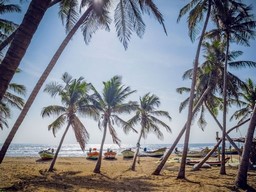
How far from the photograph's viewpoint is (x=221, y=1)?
1446cm

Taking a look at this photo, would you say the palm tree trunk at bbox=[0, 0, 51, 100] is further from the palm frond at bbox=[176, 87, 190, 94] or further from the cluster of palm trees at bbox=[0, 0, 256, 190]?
the palm frond at bbox=[176, 87, 190, 94]

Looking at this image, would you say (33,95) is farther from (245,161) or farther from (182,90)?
(182,90)

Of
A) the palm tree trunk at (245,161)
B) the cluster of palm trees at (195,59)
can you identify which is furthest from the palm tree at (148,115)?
the palm tree trunk at (245,161)

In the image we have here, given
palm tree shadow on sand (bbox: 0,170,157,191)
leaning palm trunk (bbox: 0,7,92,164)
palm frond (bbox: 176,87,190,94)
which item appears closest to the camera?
leaning palm trunk (bbox: 0,7,92,164)

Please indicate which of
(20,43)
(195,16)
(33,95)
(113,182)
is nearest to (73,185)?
(113,182)

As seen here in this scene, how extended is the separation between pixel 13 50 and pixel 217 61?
1702 cm

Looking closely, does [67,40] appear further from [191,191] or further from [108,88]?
[108,88]

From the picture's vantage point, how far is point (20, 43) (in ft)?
12.7

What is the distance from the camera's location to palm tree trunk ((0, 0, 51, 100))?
3.71m

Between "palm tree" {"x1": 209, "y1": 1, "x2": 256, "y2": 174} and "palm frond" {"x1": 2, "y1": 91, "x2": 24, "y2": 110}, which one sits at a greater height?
"palm tree" {"x1": 209, "y1": 1, "x2": 256, "y2": 174}

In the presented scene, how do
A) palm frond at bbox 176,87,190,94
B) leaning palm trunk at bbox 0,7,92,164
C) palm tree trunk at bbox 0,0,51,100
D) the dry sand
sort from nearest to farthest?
palm tree trunk at bbox 0,0,51,100 < leaning palm trunk at bbox 0,7,92,164 < the dry sand < palm frond at bbox 176,87,190,94

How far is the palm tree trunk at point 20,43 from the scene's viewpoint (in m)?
3.71

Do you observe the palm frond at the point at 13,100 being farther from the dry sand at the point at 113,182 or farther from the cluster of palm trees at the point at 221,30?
the cluster of palm trees at the point at 221,30

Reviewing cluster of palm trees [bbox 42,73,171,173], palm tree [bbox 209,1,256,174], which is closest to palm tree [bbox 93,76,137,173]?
cluster of palm trees [bbox 42,73,171,173]
